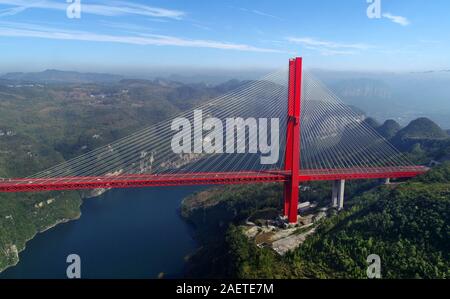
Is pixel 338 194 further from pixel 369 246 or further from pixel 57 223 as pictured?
pixel 57 223

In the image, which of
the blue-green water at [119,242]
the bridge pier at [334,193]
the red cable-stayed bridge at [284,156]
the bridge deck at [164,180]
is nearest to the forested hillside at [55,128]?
the blue-green water at [119,242]

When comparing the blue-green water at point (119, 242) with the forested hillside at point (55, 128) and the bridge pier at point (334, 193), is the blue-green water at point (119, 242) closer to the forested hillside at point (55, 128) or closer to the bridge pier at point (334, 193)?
the forested hillside at point (55, 128)

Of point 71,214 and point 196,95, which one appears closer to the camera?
point 71,214

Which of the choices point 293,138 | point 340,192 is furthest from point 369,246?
point 340,192

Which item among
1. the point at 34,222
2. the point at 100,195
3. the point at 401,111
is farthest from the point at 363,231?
the point at 401,111

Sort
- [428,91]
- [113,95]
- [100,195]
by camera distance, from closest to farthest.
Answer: [100,195] → [113,95] → [428,91]

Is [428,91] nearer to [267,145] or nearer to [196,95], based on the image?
[196,95]
